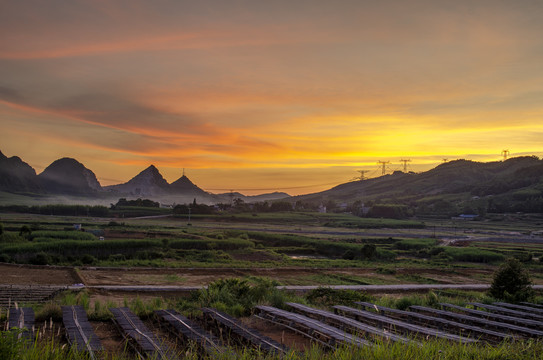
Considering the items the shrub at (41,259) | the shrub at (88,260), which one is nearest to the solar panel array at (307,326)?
the shrub at (88,260)

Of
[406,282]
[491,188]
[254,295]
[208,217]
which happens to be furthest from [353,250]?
[491,188]

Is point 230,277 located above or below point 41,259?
below

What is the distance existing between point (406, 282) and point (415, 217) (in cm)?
11415

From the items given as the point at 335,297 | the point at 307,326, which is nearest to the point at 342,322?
the point at 307,326

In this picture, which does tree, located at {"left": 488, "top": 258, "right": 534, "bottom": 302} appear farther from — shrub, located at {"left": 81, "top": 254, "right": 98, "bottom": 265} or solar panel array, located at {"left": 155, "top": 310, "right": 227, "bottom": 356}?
shrub, located at {"left": 81, "top": 254, "right": 98, "bottom": 265}

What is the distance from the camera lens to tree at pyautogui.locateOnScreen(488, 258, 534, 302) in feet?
56.5

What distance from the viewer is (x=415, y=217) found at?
139875mm

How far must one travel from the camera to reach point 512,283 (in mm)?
17625

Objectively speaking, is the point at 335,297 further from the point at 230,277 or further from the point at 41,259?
the point at 41,259

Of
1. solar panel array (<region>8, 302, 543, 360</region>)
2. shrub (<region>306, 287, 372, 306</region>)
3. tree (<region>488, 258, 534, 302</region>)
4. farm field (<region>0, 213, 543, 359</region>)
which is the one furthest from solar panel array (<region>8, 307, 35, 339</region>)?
tree (<region>488, 258, 534, 302</region>)

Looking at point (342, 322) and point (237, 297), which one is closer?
point (342, 322)

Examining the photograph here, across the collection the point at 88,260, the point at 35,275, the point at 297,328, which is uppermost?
the point at 297,328

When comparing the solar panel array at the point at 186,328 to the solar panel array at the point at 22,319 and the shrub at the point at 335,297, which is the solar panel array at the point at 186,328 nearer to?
the solar panel array at the point at 22,319

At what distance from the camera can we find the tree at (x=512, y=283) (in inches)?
678
